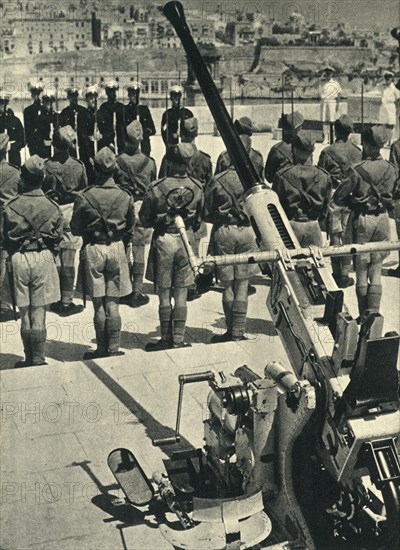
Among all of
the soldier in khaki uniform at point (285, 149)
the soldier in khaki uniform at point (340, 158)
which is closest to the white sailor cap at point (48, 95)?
the soldier in khaki uniform at point (285, 149)

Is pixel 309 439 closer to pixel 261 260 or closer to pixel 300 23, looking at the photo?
pixel 261 260

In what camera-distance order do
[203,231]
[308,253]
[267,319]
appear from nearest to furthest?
[308,253]
[267,319]
[203,231]

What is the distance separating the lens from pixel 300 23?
6875cm

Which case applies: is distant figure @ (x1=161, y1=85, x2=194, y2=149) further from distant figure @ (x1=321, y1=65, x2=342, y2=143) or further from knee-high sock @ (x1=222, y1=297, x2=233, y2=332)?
distant figure @ (x1=321, y1=65, x2=342, y2=143)

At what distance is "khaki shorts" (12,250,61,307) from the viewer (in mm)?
8438

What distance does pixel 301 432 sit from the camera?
5340 millimetres

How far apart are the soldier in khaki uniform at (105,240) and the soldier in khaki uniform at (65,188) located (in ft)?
5.15

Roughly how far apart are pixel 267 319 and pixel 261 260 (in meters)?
4.92

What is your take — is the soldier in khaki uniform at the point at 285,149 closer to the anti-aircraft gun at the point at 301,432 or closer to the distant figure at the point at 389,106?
the anti-aircraft gun at the point at 301,432

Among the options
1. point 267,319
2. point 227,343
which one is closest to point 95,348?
point 227,343

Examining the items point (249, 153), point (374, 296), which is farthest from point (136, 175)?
point (374, 296)

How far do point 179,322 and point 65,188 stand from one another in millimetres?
2515

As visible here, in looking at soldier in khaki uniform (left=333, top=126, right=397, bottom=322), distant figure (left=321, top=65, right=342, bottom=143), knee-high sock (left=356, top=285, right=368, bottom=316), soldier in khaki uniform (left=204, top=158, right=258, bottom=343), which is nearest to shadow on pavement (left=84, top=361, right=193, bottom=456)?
soldier in khaki uniform (left=204, top=158, right=258, bottom=343)

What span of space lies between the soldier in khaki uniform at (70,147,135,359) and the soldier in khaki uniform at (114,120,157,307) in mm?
1887
